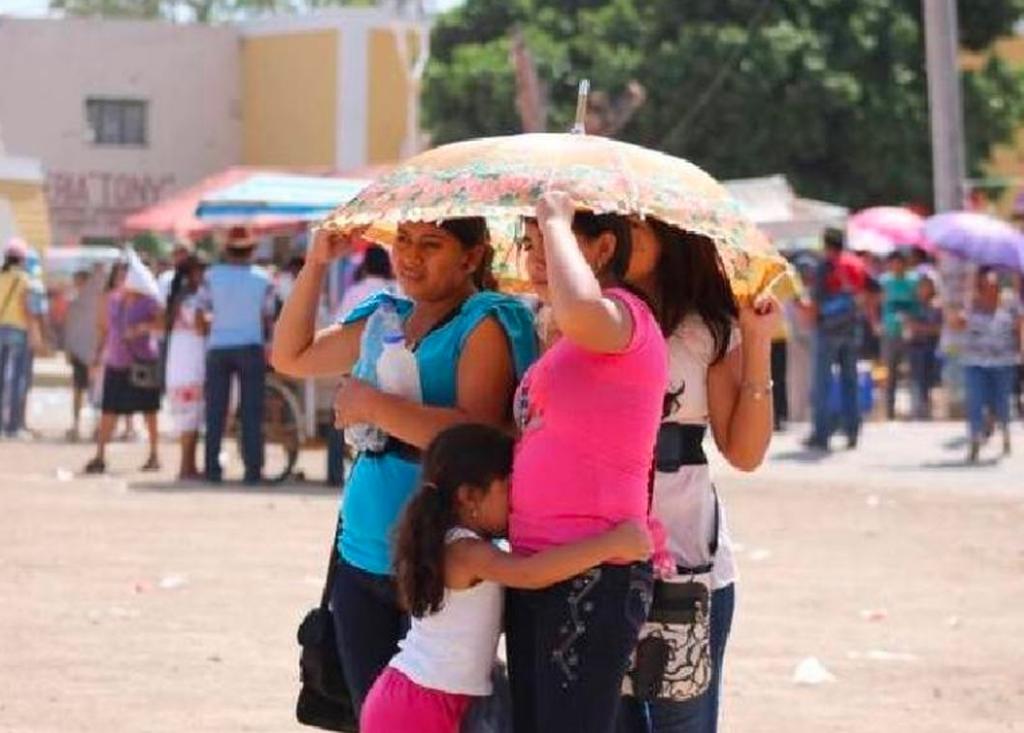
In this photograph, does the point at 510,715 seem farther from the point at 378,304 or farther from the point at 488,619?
the point at 378,304

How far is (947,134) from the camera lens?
26.5 m

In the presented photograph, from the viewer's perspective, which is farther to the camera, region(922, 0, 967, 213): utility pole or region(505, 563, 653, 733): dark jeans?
region(922, 0, 967, 213): utility pole

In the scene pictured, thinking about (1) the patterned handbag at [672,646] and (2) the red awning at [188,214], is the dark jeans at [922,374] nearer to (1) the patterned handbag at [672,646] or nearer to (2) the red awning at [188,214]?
(2) the red awning at [188,214]

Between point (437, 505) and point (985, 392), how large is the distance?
Answer: 1587cm

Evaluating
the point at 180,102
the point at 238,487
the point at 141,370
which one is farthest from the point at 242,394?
the point at 180,102

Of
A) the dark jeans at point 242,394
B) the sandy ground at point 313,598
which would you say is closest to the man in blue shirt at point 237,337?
the dark jeans at point 242,394

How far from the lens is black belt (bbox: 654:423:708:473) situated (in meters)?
5.66

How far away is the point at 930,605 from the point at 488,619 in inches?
274

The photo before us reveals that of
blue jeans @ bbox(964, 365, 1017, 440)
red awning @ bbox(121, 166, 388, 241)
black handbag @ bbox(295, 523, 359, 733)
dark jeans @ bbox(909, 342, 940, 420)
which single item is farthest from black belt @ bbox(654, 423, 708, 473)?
red awning @ bbox(121, 166, 388, 241)

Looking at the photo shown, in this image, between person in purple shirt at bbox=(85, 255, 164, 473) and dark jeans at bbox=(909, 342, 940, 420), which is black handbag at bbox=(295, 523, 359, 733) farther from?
dark jeans at bbox=(909, 342, 940, 420)

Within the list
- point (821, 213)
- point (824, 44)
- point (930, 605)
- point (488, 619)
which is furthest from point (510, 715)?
point (824, 44)

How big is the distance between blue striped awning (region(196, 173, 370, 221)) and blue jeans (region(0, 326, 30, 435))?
1.92 m

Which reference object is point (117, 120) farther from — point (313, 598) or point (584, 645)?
point (584, 645)

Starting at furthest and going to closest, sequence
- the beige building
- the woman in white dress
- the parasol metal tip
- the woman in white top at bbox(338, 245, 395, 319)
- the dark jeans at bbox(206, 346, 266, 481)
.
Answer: the beige building → the woman in white dress → the dark jeans at bbox(206, 346, 266, 481) → the woman in white top at bbox(338, 245, 395, 319) → the parasol metal tip
